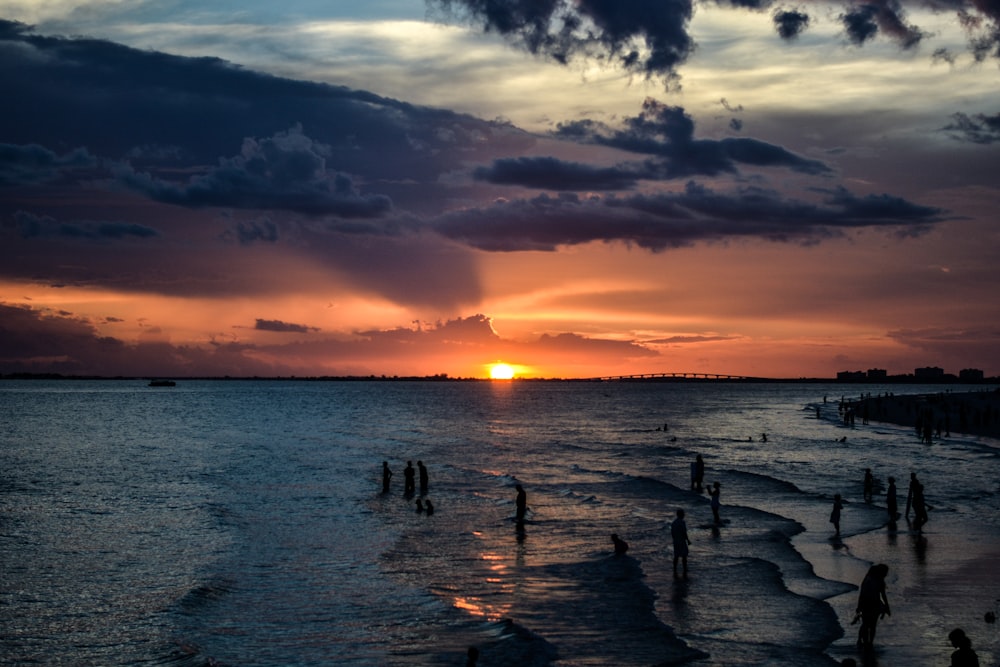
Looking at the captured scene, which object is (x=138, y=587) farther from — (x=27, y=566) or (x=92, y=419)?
(x=92, y=419)

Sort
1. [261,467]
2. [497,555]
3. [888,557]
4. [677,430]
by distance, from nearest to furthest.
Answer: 1. [888,557]
2. [497,555]
3. [261,467]
4. [677,430]

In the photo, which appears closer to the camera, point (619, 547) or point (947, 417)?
point (619, 547)

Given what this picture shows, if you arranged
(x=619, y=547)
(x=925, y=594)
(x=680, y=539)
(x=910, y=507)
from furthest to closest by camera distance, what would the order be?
(x=910, y=507) < (x=619, y=547) < (x=680, y=539) < (x=925, y=594)

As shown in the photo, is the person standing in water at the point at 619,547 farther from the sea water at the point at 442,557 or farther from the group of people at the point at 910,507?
the group of people at the point at 910,507

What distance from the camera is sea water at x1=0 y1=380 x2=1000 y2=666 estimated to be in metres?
20.5

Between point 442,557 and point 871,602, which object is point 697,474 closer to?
point 442,557

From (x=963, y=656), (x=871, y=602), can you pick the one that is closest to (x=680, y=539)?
(x=871, y=602)

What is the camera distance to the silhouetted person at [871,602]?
17.8 meters

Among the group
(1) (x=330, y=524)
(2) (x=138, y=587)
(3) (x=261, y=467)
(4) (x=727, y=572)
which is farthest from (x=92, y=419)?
(4) (x=727, y=572)

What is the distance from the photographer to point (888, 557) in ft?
92.5

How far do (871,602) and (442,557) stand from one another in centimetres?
1618

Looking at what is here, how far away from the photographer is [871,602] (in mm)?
17922

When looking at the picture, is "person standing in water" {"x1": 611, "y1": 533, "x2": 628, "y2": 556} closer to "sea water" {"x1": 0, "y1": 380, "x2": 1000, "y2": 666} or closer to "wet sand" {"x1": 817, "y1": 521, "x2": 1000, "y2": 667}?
"sea water" {"x1": 0, "y1": 380, "x2": 1000, "y2": 666}

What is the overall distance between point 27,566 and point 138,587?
5812 millimetres
